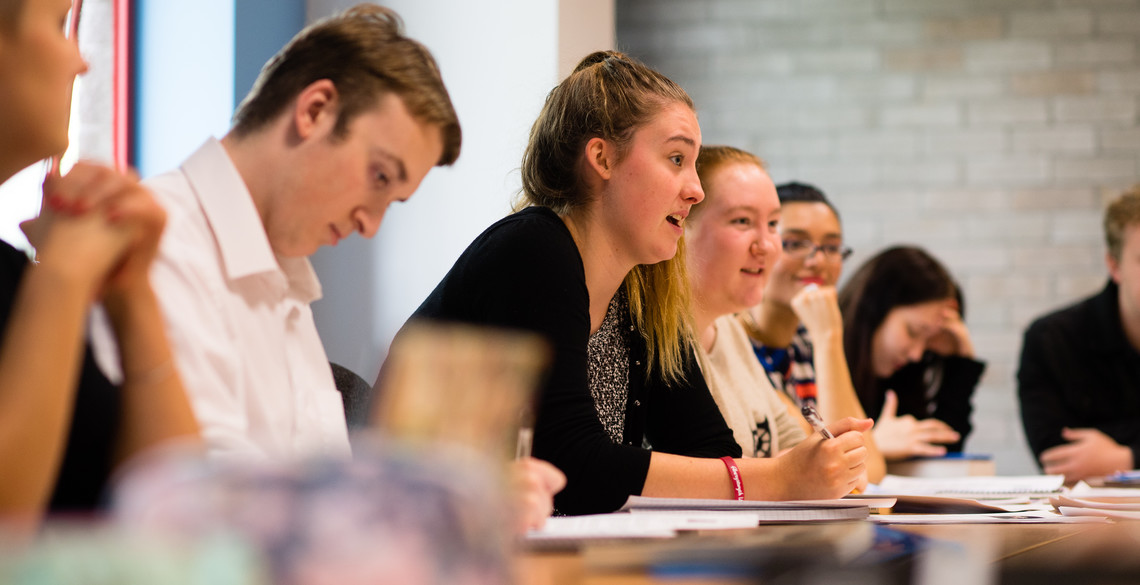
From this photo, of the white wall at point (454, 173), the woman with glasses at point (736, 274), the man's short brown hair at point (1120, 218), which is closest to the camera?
the woman with glasses at point (736, 274)

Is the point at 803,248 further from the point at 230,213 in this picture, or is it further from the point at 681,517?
the point at 230,213

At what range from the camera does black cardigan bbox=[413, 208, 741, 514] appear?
1300 mm

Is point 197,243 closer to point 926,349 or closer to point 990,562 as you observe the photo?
point 990,562

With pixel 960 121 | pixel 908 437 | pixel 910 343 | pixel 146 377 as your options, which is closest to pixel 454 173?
pixel 908 437

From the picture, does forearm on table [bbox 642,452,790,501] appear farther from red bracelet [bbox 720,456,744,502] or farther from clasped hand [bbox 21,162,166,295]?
clasped hand [bbox 21,162,166,295]

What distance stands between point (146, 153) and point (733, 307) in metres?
1.43

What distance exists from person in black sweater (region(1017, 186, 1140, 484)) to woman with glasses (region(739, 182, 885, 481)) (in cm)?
65

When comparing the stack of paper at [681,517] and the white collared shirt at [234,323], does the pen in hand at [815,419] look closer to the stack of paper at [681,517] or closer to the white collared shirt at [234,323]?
the stack of paper at [681,517]

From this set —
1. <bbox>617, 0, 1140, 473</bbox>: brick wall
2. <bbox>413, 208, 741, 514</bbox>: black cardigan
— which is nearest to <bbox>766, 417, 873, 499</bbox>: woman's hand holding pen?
<bbox>413, 208, 741, 514</bbox>: black cardigan

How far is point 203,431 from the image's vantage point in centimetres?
81

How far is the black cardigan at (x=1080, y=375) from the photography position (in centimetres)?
290

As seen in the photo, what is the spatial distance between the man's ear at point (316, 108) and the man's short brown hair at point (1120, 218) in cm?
262

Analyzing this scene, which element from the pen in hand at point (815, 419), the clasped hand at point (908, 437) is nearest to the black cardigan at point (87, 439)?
the pen in hand at point (815, 419)

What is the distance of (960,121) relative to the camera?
461cm
